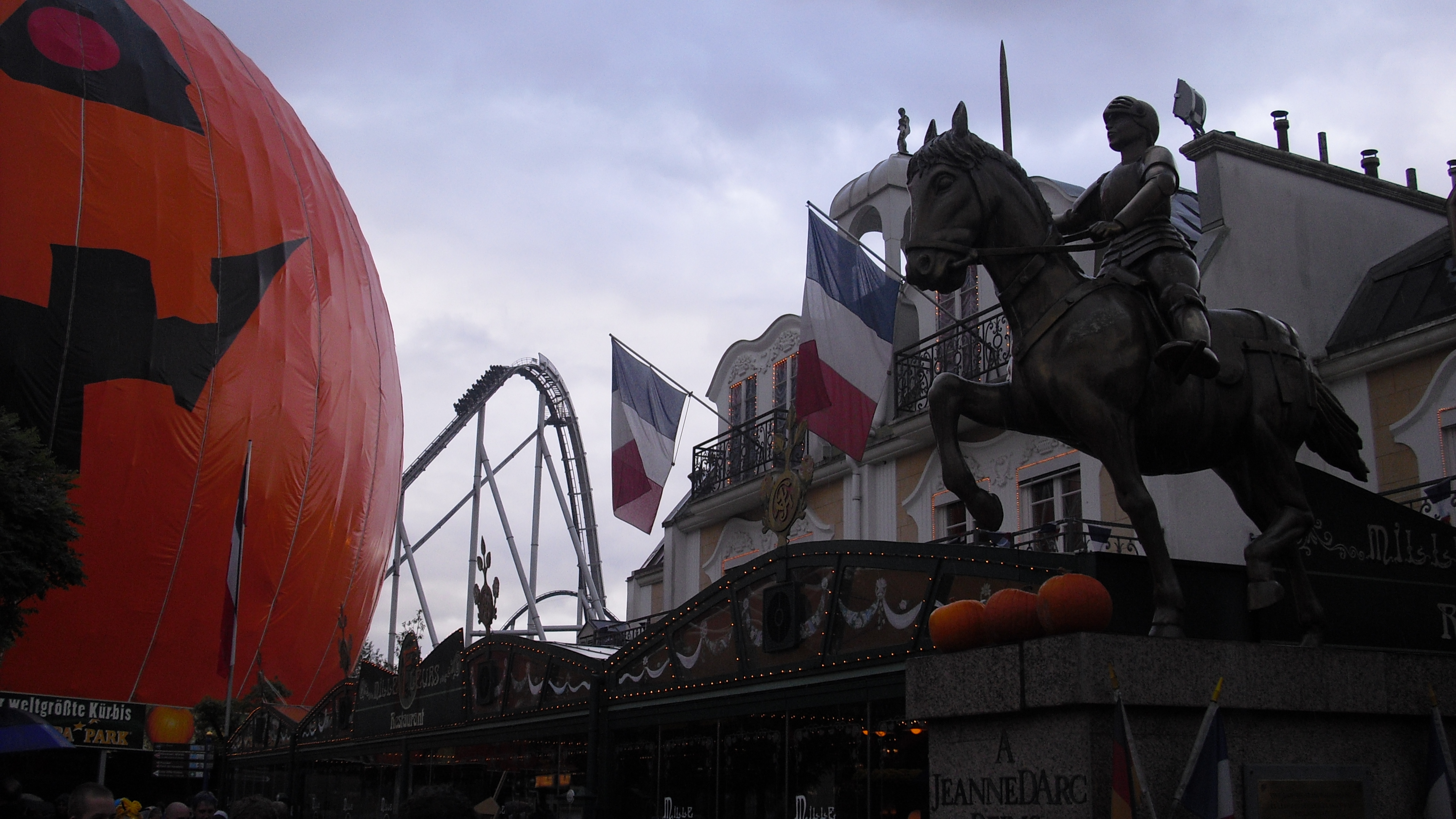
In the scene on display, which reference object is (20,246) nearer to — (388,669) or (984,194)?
(388,669)

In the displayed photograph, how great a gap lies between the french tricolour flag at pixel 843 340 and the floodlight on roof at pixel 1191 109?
4.95m

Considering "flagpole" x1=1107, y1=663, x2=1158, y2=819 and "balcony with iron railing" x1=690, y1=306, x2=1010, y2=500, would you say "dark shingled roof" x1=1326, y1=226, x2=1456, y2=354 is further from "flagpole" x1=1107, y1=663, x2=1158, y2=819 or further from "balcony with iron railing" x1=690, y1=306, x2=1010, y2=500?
"flagpole" x1=1107, y1=663, x2=1158, y2=819

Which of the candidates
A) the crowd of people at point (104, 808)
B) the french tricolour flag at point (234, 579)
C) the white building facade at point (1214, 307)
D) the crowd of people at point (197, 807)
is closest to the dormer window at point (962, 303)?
the white building facade at point (1214, 307)

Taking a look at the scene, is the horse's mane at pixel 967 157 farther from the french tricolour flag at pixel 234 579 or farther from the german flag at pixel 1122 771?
the french tricolour flag at pixel 234 579

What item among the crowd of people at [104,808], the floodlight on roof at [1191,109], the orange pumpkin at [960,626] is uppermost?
the floodlight on roof at [1191,109]

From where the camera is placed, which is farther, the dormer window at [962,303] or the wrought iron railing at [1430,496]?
the dormer window at [962,303]

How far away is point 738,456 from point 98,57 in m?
14.2

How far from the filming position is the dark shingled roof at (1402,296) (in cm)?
1548

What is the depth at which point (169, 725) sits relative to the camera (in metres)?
24.9

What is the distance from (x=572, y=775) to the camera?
55.1ft

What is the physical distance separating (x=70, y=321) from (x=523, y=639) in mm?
10421

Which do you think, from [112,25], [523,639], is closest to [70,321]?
[112,25]

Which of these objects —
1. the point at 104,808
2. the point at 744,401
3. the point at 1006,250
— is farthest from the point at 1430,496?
the point at 744,401

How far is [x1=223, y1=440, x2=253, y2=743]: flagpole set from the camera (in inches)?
786
